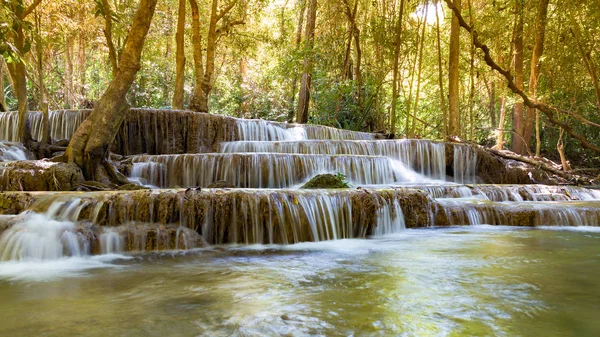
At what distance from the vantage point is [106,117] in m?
7.39

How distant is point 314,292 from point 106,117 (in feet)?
18.7

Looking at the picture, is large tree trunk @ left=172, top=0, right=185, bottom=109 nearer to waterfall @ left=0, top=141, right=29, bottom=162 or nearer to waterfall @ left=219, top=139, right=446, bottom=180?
waterfall @ left=219, top=139, right=446, bottom=180

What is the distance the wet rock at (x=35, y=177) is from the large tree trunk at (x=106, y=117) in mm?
488

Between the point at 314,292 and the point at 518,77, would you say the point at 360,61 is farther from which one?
the point at 314,292

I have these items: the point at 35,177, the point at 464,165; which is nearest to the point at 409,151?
the point at 464,165

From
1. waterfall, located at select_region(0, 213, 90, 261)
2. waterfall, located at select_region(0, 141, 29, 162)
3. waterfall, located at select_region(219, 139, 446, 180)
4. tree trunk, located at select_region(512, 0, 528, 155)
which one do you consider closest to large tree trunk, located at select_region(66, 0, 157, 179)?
waterfall, located at select_region(0, 141, 29, 162)

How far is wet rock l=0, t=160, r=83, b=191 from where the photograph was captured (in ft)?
21.5

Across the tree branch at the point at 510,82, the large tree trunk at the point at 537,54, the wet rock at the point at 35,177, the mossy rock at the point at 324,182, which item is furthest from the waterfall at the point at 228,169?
the large tree trunk at the point at 537,54

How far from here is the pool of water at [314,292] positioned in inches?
96.3

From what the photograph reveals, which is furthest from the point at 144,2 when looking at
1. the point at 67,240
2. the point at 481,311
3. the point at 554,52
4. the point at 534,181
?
the point at 554,52

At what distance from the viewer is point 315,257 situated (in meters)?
4.54

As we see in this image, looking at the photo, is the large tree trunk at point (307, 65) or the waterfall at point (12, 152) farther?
the large tree trunk at point (307, 65)

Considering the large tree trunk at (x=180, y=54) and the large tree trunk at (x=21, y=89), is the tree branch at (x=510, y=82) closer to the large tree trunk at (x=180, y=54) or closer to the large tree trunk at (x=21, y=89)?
the large tree trunk at (x=180, y=54)

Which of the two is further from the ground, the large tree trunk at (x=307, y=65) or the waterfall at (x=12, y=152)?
the large tree trunk at (x=307, y=65)
